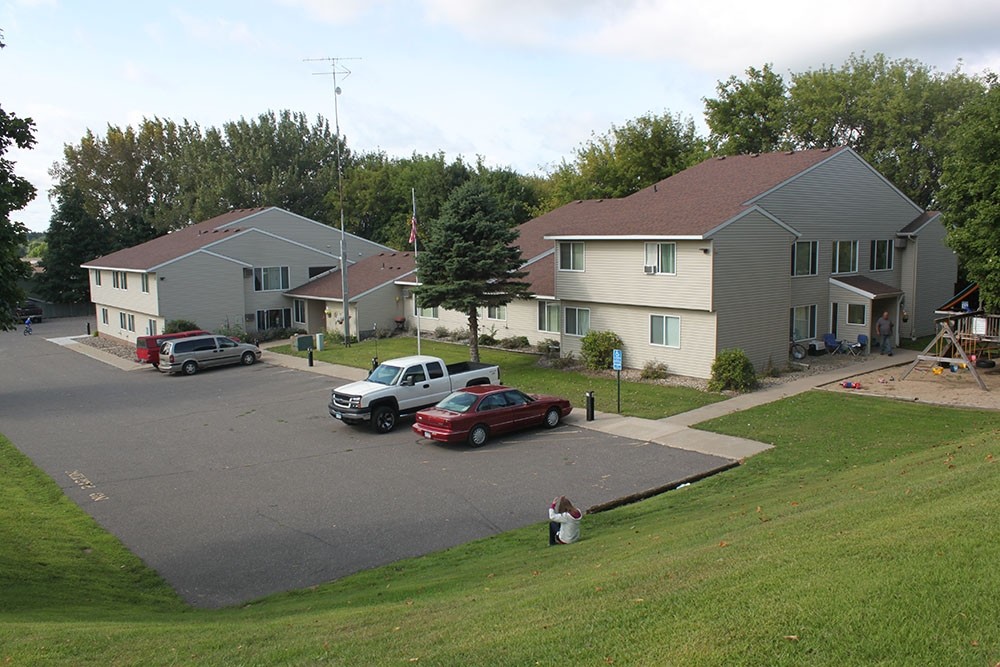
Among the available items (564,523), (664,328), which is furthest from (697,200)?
(564,523)

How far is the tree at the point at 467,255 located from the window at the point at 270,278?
19.2 meters

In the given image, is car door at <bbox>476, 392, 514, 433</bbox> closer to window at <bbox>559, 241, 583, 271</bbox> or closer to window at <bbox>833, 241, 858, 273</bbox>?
window at <bbox>559, 241, 583, 271</bbox>

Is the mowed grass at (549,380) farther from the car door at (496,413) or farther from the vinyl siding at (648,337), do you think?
the car door at (496,413)

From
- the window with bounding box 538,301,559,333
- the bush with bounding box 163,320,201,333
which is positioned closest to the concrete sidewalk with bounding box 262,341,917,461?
the window with bounding box 538,301,559,333

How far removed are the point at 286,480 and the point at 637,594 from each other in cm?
1184

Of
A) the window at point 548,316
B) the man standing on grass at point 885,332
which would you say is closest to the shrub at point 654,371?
the window at point 548,316

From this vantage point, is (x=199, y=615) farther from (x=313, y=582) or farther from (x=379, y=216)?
(x=379, y=216)

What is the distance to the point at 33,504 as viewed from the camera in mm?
16391

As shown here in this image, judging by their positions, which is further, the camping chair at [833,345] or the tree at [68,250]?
the tree at [68,250]

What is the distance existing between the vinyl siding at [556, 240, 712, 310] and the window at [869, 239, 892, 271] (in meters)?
13.0

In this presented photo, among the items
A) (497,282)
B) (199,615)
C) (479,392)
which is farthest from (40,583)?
(497,282)

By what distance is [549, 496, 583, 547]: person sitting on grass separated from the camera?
506 inches

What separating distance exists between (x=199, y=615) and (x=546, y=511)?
689 cm

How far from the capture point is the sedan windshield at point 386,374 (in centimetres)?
2344
